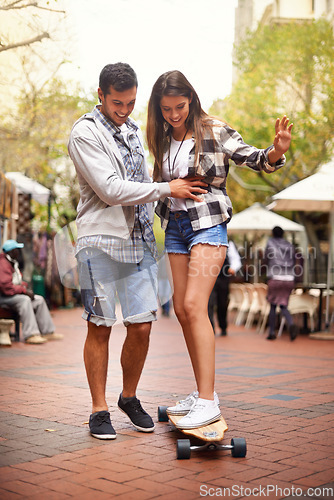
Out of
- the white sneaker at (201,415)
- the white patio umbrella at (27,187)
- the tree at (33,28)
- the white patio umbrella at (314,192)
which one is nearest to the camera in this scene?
the white sneaker at (201,415)

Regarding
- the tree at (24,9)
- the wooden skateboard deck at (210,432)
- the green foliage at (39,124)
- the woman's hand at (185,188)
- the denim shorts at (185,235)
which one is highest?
the green foliage at (39,124)

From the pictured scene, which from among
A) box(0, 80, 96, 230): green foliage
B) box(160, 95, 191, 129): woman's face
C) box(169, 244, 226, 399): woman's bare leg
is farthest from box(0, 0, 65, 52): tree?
box(0, 80, 96, 230): green foliage

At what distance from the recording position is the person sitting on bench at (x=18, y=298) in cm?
1016

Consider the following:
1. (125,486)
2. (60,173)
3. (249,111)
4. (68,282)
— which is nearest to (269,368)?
(68,282)

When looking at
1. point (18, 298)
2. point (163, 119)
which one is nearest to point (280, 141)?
point (163, 119)

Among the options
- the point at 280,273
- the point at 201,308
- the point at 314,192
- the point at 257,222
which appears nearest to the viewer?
the point at 201,308

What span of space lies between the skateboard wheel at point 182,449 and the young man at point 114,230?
0.57 meters

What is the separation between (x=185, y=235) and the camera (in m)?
3.98

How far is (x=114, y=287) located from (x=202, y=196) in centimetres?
75

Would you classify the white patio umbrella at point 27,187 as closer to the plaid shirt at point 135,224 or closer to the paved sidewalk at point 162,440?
the paved sidewalk at point 162,440

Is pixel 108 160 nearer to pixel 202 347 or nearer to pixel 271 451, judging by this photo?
pixel 202 347

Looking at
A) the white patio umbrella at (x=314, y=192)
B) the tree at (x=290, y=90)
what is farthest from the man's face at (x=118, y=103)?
the tree at (x=290, y=90)

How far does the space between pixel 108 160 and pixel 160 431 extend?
1665 mm

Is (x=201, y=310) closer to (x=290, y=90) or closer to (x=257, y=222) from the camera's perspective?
(x=257, y=222)
